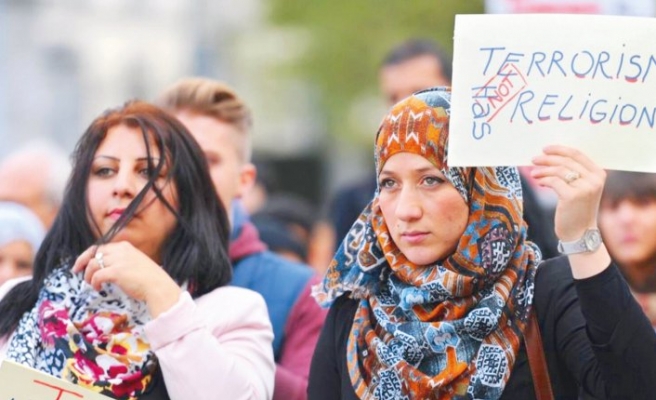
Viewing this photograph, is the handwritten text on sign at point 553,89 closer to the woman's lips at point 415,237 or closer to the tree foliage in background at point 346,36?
the woman's lips at point 415,237

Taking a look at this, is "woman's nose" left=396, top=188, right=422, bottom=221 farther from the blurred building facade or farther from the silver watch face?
the blurred building facade

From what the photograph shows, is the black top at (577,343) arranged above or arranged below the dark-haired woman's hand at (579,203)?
below

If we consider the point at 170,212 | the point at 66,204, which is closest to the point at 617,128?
the point at 170,212

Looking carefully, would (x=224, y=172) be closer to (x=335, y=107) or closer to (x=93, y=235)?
(x=93, y=235)

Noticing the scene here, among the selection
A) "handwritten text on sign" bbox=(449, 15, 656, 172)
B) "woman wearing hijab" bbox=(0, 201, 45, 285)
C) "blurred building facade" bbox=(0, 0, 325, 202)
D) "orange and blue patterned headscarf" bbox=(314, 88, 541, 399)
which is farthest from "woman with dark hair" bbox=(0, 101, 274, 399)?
"blurred building facade" bbox=(0, 0, 325, 202)

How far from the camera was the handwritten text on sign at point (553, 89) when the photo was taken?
3.92m

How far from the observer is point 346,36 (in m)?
31.3

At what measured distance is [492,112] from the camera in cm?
400

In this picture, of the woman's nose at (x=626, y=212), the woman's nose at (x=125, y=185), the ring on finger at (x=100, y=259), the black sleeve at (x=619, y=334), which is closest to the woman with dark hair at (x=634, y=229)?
the woman's nose at (x=626, y=212)

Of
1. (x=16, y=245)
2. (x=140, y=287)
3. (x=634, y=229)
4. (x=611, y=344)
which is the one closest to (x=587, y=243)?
(x=611, y=344)

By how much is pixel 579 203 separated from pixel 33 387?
1.61 meters

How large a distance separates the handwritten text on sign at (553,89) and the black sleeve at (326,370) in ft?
2.23

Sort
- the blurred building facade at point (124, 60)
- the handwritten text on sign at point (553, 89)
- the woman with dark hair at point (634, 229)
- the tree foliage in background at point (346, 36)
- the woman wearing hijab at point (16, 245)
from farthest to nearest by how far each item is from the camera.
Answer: the blurred building facade at point (124, 60)
the tree foliage in background at point (346, 36)
the woman with dark hair at point (634, 229)
the woman wearing hijab at point (16, 245)
the handwritten text on sign at point (553, 89)

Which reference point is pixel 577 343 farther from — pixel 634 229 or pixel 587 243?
pixel 634 229
